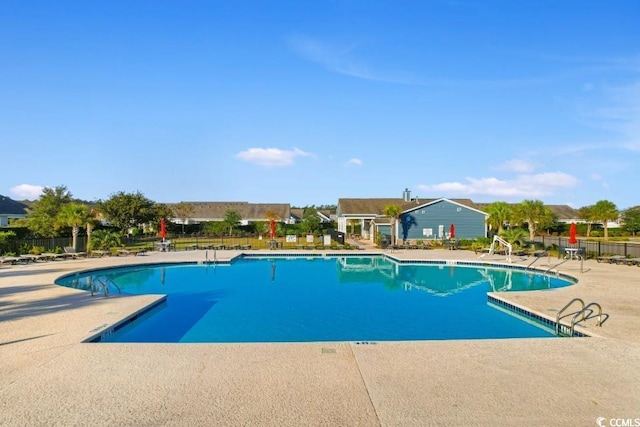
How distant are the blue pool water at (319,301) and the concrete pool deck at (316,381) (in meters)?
1.86

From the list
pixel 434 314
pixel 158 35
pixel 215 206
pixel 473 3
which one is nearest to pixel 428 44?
pixel 473 3

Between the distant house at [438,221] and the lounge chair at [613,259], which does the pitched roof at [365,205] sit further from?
the lounge chair at [613,259]

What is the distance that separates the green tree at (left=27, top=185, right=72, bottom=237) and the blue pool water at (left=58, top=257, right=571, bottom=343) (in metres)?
12.6

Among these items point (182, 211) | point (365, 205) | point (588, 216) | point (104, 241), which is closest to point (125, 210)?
point (104, 241)

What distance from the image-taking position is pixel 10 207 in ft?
158

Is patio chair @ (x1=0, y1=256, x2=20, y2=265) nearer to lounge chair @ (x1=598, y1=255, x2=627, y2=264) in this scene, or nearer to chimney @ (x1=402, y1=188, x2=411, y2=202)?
lounge chair @ (x1=598, y1=255, x2=627, y2=264)

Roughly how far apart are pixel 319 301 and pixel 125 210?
105 feet

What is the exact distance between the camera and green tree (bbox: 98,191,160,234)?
40.7 meters

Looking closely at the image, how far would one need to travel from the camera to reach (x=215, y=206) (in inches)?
2677

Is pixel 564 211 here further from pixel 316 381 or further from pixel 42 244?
pixel 316 381

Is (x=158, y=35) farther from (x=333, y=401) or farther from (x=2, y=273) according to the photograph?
(x=333, y=401)

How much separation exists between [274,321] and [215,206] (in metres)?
58.6

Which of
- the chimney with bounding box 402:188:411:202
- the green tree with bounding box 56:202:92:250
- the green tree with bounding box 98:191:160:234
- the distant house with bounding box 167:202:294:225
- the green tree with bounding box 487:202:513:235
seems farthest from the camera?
the distant house with bounding box 167:202:294:225

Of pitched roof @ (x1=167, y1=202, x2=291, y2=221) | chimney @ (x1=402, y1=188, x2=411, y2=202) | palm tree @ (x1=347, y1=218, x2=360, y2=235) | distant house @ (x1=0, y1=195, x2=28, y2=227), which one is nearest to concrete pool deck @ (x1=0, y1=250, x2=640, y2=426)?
chimney @ (x1=402, y1=188, x2=411, y2=202)
